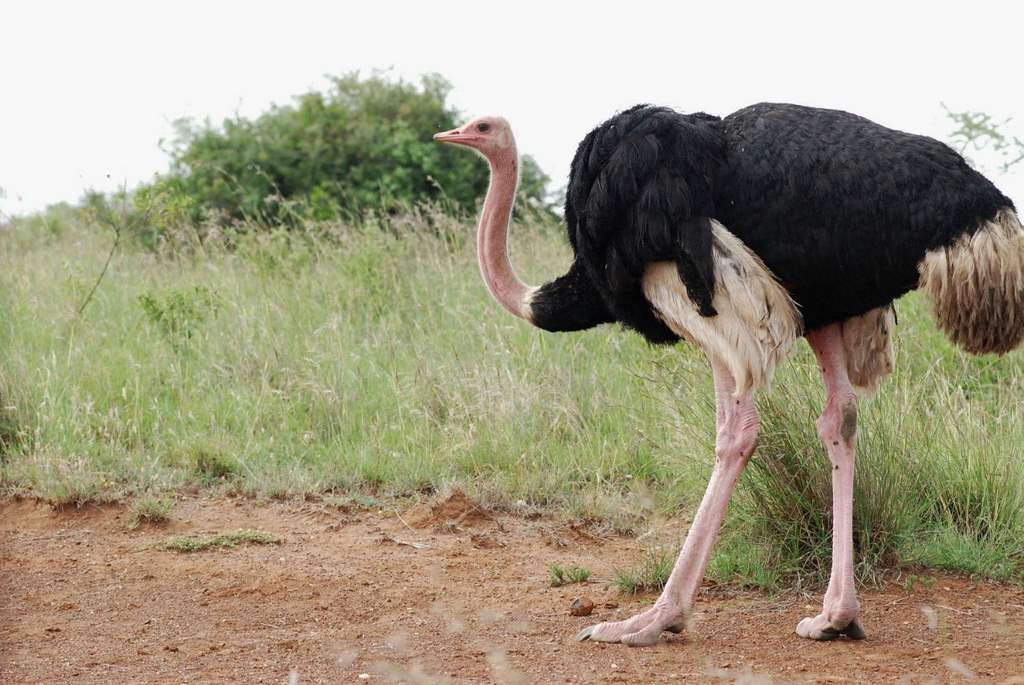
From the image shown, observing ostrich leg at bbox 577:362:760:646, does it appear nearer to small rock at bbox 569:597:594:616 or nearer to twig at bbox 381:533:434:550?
small rock at bbox 569:597:594:616

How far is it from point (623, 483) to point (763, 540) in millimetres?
1478

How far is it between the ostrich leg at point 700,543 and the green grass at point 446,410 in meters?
0.51

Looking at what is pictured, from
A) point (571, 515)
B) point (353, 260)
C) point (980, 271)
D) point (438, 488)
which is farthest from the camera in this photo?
point (353, 260)

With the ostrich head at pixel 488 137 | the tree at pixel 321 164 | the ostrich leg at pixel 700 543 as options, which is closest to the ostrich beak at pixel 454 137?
the ostrich head at pixel 488 137

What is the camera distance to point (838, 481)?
4520mm

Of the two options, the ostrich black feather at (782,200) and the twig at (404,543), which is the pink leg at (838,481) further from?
the twig at (404,543)

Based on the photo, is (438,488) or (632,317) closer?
(632,317)

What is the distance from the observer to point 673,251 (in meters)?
4.20

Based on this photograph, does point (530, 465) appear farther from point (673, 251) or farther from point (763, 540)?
point (673, 251)

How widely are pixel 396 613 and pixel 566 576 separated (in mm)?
724

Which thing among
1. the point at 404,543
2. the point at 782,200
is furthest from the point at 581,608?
the point at 782,200

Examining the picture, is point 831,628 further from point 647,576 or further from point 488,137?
point 488,137

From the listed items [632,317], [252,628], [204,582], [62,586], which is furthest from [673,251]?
[62,586]

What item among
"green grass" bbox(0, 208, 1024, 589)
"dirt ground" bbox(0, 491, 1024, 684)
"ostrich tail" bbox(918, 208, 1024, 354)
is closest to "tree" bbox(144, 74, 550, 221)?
"green grass" bbox(0, 208, 1024, 589)
